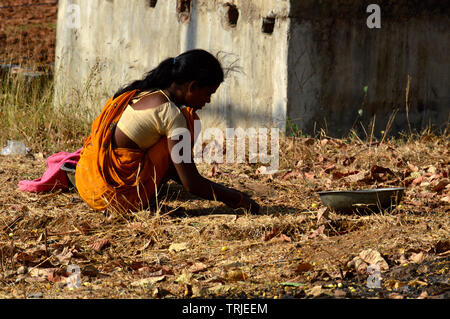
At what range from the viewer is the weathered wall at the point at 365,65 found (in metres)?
6.20

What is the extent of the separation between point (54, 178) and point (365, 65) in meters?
3.18

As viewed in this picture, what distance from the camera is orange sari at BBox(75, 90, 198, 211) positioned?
167 inches

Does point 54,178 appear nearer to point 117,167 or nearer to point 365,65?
point 117,167

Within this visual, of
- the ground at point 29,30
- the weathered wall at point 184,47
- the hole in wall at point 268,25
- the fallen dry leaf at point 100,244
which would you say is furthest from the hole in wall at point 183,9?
the ground at point 29,30

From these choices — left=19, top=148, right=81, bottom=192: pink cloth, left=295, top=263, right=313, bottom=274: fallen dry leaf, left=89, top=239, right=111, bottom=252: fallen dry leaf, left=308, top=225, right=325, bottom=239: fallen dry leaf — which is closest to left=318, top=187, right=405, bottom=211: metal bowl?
left=308, top=225, right=325, bottom=239: fallen dry leaf

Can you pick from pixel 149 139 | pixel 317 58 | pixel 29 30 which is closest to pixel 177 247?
pixel 149 139

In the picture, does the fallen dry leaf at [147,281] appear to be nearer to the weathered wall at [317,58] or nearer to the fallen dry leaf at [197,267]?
the fallen dry leaf at [197,267]

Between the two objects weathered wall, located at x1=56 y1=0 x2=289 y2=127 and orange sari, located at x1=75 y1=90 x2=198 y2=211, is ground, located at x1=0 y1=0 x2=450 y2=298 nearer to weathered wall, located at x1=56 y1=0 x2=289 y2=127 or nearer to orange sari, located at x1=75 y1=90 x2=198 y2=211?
orange sari, located at x1=75 y1=90 x2=198 y2=211

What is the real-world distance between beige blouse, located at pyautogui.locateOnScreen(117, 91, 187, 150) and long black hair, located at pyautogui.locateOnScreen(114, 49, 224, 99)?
14 cm

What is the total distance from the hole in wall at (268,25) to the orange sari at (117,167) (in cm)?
229

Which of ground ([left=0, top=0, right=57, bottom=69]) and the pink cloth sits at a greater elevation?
ground ([left=0, top=0, right=57, bottom=69])

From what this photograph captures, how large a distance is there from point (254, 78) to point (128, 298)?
12.2ft
